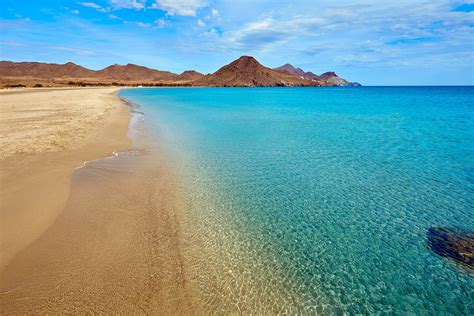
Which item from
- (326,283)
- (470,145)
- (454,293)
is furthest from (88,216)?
(470,145)

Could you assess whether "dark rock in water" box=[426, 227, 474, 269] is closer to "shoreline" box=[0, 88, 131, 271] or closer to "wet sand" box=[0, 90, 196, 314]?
"wet sand" box=[0, 90, 196, 314]

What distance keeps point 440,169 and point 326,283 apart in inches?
417

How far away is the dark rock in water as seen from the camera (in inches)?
249

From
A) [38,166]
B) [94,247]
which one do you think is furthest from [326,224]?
[38,166]

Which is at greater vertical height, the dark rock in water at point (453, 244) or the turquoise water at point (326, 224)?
the dark rock in water at point (453, 244)

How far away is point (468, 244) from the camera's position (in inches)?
266

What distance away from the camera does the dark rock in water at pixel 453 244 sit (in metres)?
6.32

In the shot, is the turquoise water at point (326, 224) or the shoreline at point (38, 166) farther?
the shoreline at point (38, 166)

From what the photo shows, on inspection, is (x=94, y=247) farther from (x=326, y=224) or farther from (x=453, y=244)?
(x=453, y=244)

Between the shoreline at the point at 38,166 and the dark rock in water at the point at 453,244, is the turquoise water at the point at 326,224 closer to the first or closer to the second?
the dark rock in water at the point at 453,244

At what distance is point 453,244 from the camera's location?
22.3 ft

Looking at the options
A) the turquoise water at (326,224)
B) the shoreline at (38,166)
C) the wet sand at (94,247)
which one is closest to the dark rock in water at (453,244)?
the turquoise water at (326,224)

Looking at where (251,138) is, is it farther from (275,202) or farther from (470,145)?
(470,145)

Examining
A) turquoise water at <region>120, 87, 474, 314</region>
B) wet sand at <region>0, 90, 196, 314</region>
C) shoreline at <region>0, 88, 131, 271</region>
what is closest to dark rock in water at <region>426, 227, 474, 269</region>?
turquoise water at <region>120, 87, 474, 314</region>
